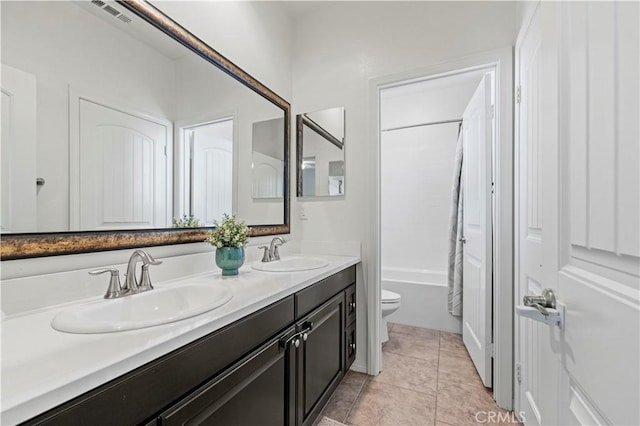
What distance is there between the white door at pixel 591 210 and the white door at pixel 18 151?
136 cm

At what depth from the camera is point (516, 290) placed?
1.55 m

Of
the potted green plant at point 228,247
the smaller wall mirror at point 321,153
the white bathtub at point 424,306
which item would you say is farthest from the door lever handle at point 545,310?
the white bathtub at point 424,306

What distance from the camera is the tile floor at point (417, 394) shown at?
1.53m

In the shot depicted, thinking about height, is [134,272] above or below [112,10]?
below

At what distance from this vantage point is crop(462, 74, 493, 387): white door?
5.72 feet

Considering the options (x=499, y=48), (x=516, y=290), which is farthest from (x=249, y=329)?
(x=499, y=48)

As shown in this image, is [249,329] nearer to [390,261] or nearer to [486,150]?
[486,150]

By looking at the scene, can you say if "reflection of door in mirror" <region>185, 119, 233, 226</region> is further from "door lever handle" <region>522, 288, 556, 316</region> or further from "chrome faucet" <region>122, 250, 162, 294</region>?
"door lever handle" <region>522, 288, 556, 316</region>

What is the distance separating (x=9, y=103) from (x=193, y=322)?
829 millimetres

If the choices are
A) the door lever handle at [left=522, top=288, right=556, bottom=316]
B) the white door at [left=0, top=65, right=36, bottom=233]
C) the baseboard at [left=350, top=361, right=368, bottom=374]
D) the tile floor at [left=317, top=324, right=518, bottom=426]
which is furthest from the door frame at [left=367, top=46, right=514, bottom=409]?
the white door at [left=0, top=65, right=36, bottom=233]

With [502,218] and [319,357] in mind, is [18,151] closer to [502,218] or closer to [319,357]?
[319,357]

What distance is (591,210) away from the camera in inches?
18.3

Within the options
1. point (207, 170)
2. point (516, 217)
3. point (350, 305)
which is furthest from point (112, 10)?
point (516, 217)

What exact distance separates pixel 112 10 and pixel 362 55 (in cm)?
151
